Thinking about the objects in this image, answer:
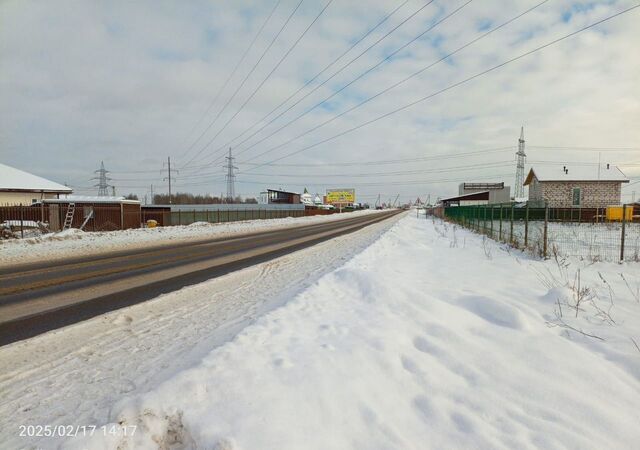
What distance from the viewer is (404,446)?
6.86ft

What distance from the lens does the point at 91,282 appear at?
689 centimetres

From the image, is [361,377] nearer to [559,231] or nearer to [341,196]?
[559,231]

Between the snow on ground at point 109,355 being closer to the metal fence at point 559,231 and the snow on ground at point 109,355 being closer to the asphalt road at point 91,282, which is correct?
A: the asphalt road at point 91,282

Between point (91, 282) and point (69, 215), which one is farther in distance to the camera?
point (69, 215)

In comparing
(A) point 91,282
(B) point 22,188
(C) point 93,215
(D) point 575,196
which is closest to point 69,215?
(C) point 93,215

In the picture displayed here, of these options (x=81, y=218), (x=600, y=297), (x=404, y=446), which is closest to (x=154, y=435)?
(x=404, y=446)

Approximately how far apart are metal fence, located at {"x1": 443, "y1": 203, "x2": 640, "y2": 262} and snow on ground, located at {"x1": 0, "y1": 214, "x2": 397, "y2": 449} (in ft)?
27.7

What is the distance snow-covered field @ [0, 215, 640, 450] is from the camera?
219 cm

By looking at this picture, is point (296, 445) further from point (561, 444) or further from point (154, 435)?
point (561, 444)

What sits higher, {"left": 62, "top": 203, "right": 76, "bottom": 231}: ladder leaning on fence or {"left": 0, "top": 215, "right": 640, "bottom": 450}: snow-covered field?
{"left": 62, "top": 203, "right": 76, "bottom": 231}: ladder leaning on fence

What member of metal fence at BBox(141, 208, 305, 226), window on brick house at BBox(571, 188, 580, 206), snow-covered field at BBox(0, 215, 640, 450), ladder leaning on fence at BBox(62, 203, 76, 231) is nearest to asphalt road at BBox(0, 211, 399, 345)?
snow-covered field at BBox(0, 215, 640, 450)

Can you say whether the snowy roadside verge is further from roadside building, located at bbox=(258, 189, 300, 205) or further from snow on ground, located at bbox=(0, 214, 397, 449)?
roadside building, located at bbox=(258, 189, 300, 205)

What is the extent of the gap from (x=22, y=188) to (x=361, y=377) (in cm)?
4063

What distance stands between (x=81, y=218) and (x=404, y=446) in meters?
27.3
